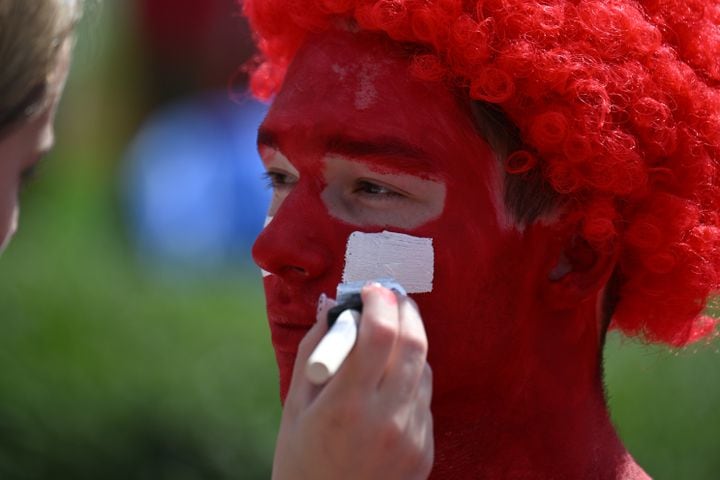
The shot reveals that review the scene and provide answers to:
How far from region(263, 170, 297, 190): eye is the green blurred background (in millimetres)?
1993

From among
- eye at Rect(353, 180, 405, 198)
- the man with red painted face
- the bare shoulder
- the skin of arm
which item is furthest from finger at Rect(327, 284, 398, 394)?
the bare shoulder

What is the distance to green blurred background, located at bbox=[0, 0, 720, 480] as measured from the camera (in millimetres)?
4863

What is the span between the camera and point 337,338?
1.80 meters

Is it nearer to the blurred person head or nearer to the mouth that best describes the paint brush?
the mouth

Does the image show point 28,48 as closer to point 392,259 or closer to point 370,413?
point 392,259

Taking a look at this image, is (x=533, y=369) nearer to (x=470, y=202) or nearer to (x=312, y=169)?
(x=470, y=202)

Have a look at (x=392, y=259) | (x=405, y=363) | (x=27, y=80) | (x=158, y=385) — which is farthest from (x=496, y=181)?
(x=158, y=385)

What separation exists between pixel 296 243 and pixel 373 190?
0.21m

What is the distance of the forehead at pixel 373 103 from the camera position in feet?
7.61

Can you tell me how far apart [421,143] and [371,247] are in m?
0.24

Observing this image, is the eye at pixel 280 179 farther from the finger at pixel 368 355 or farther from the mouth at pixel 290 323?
the finger at pixel 368 355

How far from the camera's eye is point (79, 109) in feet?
34.3

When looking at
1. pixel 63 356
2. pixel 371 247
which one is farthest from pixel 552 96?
pixel 63 356

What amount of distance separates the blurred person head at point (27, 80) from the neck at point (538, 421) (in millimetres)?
1040
